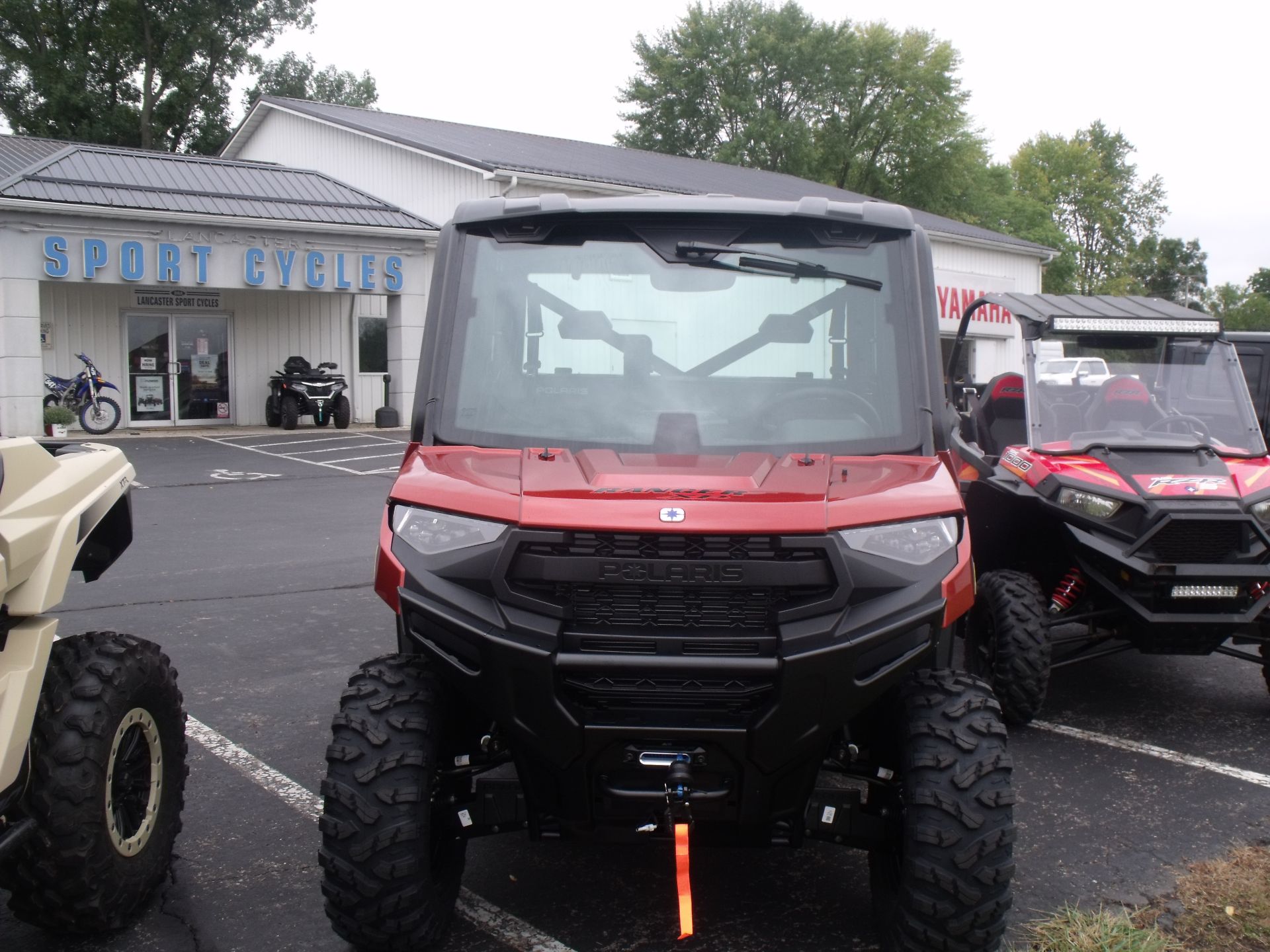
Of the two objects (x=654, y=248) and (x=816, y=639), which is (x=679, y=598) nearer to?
(x=816, y=639)

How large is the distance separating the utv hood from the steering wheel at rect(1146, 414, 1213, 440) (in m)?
3.35

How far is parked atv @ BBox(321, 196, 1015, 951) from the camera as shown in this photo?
301 cm

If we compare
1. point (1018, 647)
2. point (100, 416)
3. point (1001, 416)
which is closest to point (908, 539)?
point (1018, 647)

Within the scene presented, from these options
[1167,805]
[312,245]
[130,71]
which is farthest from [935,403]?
[130,71]

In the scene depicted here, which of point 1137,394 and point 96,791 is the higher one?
point 1137,394

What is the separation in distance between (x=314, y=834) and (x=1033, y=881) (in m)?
2.54

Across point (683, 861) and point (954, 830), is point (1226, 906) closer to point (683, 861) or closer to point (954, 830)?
point (954, 830)

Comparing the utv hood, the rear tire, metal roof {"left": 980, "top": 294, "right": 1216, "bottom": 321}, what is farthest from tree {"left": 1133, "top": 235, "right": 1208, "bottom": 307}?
the utv hood

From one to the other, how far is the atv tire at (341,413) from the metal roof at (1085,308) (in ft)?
58.0

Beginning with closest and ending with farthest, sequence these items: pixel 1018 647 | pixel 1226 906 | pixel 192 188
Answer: pixel 1226 906
pixel 1018 647
pixel 192 188

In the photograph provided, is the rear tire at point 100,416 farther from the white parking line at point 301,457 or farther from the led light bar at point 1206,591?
the led light bar at point 1206,591

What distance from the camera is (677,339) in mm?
3758

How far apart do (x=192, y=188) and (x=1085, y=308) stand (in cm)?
1893

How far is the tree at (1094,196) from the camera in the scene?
262ft
